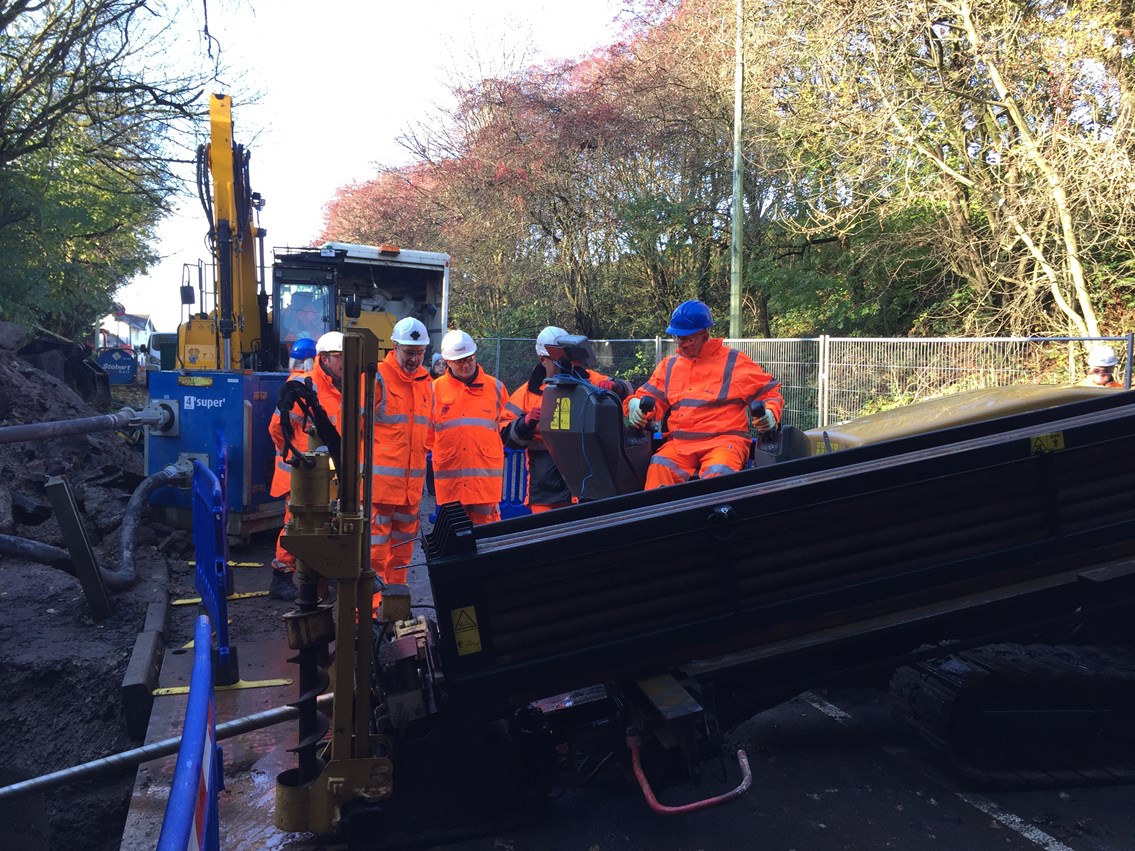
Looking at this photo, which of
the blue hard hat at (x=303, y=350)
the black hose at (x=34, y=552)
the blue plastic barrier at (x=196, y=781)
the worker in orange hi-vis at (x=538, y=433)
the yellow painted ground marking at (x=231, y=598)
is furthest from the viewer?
the blue hard hat at (x=303, y=350)

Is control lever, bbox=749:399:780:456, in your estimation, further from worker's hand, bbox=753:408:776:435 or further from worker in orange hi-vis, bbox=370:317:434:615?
worker in orange hi-vis, bbox=370:317:434:615

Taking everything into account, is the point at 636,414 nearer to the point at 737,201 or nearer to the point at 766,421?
the point at 766,421

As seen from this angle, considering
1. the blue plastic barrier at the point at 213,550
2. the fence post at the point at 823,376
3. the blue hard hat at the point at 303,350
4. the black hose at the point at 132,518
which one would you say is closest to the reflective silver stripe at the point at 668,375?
the blue plastic barrier at the point at 213,550

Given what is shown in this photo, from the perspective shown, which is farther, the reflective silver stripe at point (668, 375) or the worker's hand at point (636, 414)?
the reflective silver stripe at point (668, 375)

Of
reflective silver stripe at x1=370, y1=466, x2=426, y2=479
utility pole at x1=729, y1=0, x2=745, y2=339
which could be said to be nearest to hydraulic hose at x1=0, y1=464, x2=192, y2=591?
reflective silver stripe at x1=370, y1=466, x2=426, y2=479

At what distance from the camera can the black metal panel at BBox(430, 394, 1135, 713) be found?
10.0 ft

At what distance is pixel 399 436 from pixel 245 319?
6.22m

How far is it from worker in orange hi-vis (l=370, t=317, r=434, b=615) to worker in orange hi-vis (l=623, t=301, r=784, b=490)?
147 cm

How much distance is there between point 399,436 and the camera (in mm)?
5629

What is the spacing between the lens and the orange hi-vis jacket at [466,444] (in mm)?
5910

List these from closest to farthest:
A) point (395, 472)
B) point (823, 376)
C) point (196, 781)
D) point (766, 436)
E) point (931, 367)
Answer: point (196, 781) < point (766, 436) < point (395, 472) < point (931, 367) < point (823, 376)

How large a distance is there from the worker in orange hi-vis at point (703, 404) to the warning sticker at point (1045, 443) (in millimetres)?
1607

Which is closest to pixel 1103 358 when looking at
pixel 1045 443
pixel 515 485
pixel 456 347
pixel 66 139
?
pixel 1045 443

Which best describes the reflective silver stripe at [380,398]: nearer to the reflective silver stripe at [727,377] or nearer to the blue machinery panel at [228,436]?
the reflective silver stripe at [727,377]
